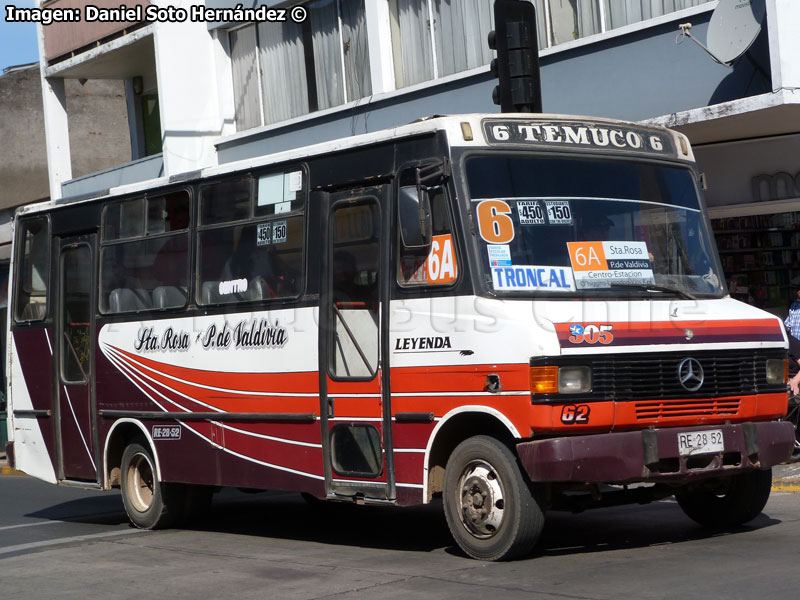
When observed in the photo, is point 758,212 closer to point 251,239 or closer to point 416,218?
point 251,239

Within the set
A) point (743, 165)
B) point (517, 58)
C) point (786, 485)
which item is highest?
point (517, 58)

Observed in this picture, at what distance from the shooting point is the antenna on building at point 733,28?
41.7 feet

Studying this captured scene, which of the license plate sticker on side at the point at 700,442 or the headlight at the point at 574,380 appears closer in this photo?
the headlight at the point at 574,380

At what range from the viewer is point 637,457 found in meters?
7.70

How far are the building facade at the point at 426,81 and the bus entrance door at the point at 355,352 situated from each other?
2.53m

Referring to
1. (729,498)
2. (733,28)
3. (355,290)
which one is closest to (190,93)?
(733,28)

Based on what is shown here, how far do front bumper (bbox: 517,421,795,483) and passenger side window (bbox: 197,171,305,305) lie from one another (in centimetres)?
273

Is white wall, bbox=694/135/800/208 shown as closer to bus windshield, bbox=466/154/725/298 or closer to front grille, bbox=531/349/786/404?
bus windshield, bbox=466/154/725/298

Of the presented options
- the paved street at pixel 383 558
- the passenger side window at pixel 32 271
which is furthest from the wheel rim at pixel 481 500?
the passenger side window at pixel 32 271

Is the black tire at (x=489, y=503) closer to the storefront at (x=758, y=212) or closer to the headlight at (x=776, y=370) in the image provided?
the headlight at (x=776, y=370)

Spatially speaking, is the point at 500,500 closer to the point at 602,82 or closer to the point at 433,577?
the point at 433,577

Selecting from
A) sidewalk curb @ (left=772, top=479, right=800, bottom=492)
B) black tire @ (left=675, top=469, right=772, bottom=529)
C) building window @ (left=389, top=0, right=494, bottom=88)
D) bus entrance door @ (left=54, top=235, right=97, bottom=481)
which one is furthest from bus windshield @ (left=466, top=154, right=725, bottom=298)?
building window @ (left=389, top=0, right=494, bottom=88)

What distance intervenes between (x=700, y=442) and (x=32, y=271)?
7.47 meters

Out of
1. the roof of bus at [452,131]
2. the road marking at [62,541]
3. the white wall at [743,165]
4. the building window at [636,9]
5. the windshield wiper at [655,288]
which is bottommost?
the road marking at [62,541]
